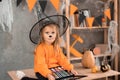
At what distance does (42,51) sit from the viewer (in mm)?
1872

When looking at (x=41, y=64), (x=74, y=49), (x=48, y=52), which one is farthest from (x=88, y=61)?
(x=74, y=49)

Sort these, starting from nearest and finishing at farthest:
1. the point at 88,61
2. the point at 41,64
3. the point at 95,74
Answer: the point at 41,64, the point at 95,74, the point at 88,61

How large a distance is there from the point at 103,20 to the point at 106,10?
5.8 inches

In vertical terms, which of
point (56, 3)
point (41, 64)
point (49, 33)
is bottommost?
point (41, 64)

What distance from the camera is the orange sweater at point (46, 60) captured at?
5.79 ft

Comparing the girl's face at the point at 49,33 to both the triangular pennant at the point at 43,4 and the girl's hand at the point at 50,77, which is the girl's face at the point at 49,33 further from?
the triangular pennant at the point at 43,4

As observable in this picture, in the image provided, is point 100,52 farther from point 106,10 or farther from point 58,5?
point 58,5

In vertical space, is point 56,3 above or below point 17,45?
above

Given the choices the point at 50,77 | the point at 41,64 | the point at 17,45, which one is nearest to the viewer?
the point at 50,77

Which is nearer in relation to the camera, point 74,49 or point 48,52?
point 48,52

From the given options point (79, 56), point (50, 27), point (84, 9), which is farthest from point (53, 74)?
point (84, 9)

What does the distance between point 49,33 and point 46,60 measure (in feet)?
0.82

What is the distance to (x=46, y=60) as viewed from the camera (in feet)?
6.28

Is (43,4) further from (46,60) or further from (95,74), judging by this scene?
(95,74)
